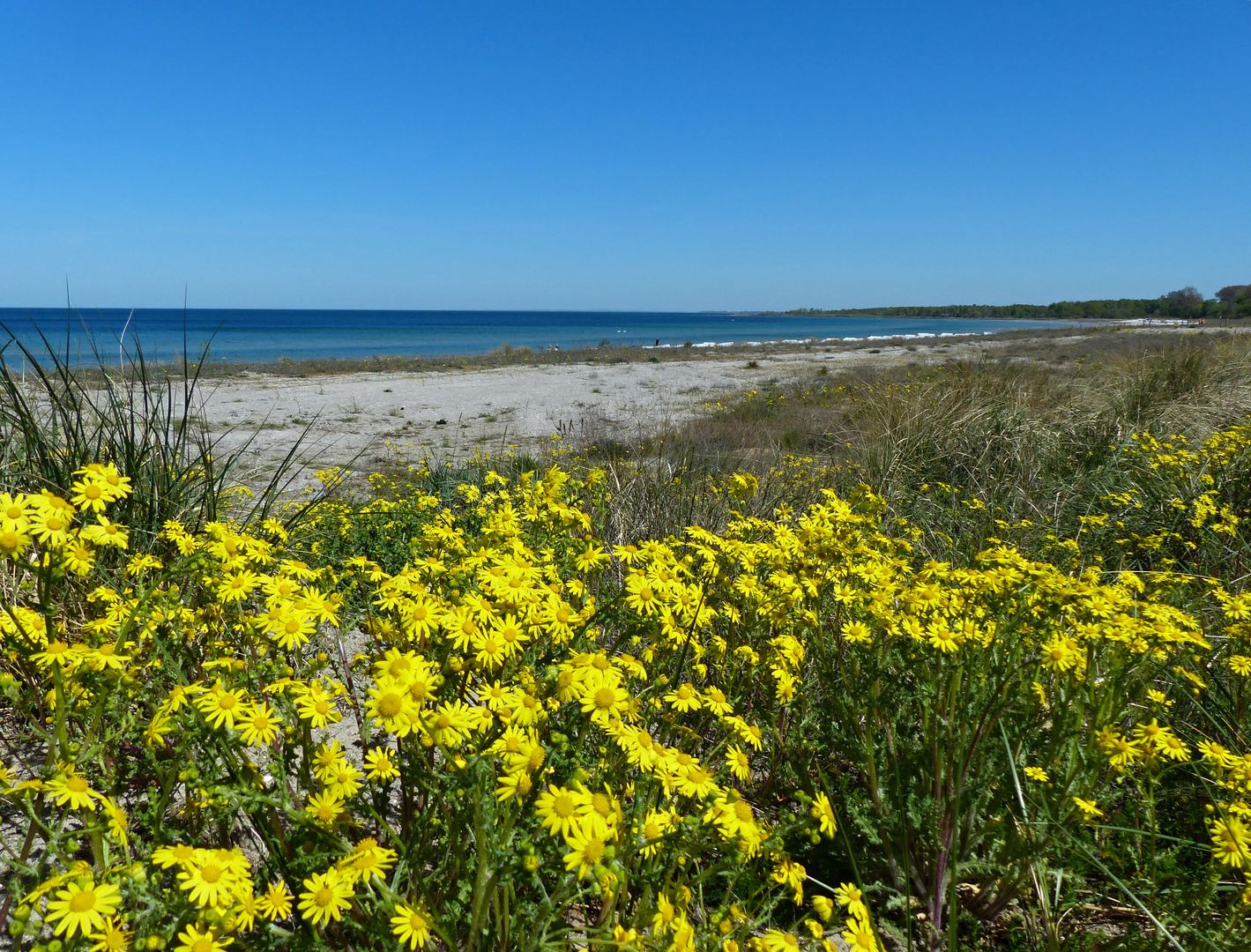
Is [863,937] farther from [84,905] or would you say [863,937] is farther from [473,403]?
[473,403]

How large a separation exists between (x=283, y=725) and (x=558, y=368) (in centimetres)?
2472

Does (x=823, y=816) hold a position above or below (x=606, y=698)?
below

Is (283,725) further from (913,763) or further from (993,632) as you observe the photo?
(993,632)

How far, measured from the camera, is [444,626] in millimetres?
1564

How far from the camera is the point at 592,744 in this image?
228 cm

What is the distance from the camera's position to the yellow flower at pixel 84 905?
3.51 ft

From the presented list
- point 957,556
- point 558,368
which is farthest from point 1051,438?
point 558,368

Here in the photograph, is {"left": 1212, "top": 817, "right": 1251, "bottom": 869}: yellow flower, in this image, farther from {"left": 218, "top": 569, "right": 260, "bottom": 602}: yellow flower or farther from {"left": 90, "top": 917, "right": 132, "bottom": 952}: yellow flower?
{"left": 218, "top": 569, "right": 260, "bottom": 602}: yellow flower

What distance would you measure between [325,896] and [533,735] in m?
0.47

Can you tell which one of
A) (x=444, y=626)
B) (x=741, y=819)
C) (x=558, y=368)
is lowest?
(x=741, y=819)

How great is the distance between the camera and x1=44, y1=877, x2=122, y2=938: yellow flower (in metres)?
1.07

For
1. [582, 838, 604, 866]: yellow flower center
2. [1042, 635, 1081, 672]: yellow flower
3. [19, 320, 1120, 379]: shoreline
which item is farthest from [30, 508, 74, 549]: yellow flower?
[19, 320, 1120, 379]: shoreline

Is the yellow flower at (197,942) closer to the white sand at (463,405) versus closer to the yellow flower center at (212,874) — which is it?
the yellow flower center at (212,874)

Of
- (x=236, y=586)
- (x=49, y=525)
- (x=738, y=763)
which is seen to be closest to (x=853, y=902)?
(x=738, y=763)
